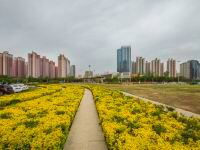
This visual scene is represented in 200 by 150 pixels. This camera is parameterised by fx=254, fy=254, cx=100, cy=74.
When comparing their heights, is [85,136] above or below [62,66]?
below

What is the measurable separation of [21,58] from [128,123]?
149783mm

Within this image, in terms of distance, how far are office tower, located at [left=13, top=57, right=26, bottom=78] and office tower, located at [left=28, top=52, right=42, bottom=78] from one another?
6.00 metres

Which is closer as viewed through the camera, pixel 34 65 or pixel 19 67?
pixel 34 65

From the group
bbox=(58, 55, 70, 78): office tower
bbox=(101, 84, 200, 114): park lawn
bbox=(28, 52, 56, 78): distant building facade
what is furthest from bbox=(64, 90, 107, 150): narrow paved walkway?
bbox=(58, 55, 70, 78): office tower

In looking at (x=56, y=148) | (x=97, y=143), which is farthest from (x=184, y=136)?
(x=56, y=148)

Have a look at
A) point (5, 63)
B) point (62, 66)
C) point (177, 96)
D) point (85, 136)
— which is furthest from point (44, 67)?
point (85, 136)

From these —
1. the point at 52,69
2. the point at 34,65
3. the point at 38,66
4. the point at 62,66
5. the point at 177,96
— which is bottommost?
the point at 177,96

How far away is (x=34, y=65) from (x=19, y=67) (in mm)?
10560

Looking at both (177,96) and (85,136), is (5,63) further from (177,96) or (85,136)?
(85,136)

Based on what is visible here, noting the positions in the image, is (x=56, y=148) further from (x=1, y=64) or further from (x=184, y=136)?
(x=1, y=64)

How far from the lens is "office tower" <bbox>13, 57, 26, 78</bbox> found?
144 metres

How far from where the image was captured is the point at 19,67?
147 metres

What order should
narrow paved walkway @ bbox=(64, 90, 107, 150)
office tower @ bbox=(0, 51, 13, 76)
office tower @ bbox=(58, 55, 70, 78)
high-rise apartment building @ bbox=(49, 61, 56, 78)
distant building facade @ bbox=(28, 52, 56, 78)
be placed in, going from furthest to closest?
office tower @ bbox=(58, 55, 70, 78)
high-rise apartment building @ bbox=(49, 61, 56, 78)
distant building facade @ bbox=(28, 52, 56, 78)
office tower @ bbox=(0, 51, 13, 76)
narrow paved walkway @ bbox=(64, 90, 107, 150)

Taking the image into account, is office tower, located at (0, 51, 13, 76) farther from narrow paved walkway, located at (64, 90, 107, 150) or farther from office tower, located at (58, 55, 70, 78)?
narrow paved walkway, located at (64, 90, 107, 150)
